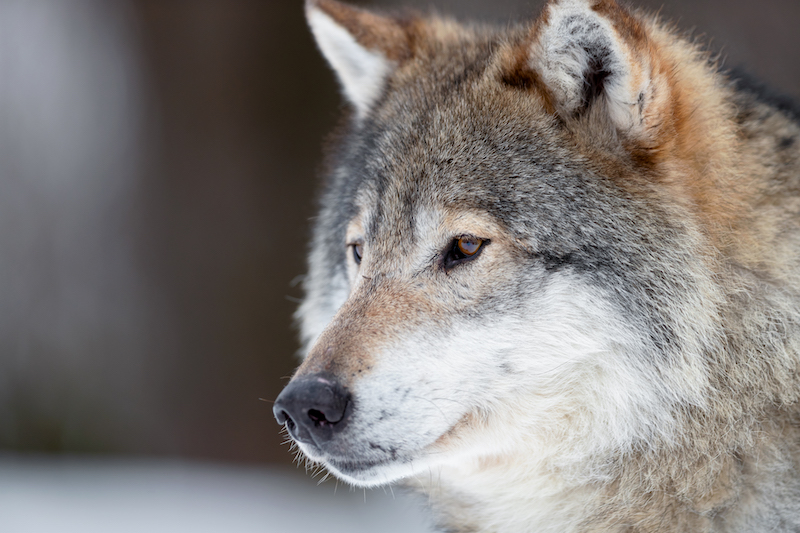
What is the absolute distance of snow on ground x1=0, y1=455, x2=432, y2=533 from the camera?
12.3 ft

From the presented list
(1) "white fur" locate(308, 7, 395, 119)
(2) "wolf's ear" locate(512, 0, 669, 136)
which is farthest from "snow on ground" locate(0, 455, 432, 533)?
(2) "wolf's ear" locate(512, 0, 669, 136)

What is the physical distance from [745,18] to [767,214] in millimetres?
3480

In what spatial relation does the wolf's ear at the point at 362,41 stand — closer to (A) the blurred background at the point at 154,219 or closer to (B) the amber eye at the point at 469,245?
(B) the amber eye at the point at 469,245

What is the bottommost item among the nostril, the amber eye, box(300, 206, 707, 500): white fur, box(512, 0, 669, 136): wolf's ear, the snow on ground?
the snow on ground

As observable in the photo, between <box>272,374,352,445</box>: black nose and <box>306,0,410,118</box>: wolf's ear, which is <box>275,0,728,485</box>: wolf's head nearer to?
<box>272,374,352,445</box>: black nose

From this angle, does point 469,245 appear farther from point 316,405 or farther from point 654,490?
point 654,490

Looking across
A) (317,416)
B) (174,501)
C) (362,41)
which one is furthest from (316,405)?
(174,501)

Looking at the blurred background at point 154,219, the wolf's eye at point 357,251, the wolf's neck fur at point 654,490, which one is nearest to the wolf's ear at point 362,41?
the wolf's eye at point 357,251

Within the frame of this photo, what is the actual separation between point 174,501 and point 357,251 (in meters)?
2.81

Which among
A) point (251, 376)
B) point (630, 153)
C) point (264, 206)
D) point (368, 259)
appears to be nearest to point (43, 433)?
point (251, 376)

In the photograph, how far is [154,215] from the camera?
612cm

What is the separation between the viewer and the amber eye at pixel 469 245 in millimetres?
1974

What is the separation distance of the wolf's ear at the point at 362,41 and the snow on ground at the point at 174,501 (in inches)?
82.3

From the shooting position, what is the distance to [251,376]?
6.29 meters
